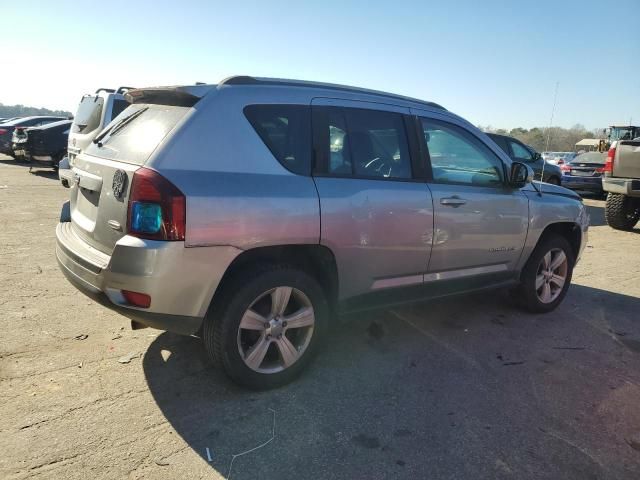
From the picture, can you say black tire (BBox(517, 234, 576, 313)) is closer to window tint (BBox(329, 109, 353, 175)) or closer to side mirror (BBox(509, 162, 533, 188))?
side mirror (BBox(509, 162, 533, 188))

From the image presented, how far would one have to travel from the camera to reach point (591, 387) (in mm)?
3383

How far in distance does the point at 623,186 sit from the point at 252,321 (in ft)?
30.1

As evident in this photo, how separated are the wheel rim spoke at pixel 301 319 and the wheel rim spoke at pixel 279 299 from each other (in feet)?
0.28

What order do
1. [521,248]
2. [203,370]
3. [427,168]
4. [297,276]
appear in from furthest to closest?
[521,248]
[427,168]
[203,370]
[297,276]

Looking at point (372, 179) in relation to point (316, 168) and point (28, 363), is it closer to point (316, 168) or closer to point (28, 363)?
point (316, 168)

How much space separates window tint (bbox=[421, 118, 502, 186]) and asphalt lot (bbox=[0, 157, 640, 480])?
1.33 metres

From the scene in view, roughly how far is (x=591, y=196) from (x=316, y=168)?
59.5ft

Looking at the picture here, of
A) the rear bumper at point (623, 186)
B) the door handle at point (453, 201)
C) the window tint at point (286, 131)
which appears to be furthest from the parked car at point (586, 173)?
the window tint at point (286, 131)

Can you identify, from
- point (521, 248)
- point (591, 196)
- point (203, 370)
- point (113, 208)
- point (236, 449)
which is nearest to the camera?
point (236, 449)

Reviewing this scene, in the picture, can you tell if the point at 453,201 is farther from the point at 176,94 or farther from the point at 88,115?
the point at 88,115

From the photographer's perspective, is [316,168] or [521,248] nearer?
[316,168]

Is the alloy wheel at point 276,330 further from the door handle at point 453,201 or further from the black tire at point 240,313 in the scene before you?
the door handle at point 453,201

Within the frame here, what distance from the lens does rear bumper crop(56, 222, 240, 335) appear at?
2.54 m

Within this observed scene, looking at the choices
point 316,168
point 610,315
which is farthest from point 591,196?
point 316,168
